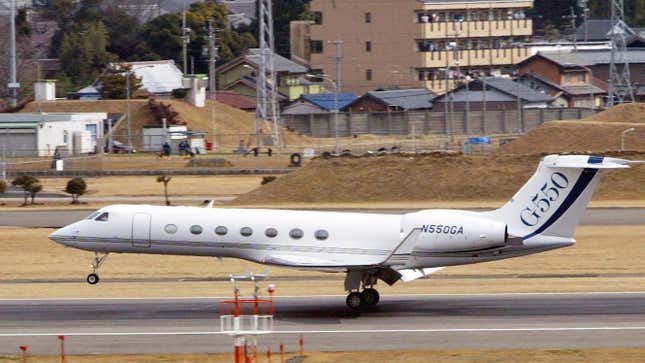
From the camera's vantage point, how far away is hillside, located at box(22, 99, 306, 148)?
4235 inches

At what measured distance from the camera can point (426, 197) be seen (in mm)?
62844

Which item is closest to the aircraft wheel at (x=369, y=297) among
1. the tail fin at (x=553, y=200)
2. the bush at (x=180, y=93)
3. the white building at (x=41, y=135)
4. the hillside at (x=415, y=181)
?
the tail fin at (x=553, y=200)

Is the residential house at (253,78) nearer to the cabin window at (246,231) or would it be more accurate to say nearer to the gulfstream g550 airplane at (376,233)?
the gulfstream g550 airplane at (376,233)

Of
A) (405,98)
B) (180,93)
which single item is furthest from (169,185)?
(405,98)

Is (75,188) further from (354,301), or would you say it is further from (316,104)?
(316,104)

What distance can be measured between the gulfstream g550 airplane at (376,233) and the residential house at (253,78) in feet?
344

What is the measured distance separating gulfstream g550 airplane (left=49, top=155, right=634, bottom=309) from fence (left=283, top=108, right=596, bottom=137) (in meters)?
82.7

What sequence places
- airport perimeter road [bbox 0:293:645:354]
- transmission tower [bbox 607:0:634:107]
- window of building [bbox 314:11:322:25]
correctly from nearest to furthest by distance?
airport perimeter road [bbox 0:293:645:354] < transmission tower [bbox 607:0:634:107] < window of building [bbox 314:11:322:25]

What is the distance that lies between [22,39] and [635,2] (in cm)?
9047

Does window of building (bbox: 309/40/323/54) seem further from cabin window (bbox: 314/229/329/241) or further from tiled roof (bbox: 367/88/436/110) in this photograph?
cabin window (bbox: 314/229/329/241)

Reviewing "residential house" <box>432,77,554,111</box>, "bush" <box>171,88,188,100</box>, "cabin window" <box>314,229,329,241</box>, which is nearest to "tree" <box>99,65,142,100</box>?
"bush" <box>171,88,188,100</box>

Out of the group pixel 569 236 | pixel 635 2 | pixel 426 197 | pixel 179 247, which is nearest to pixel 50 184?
pixel 426 197

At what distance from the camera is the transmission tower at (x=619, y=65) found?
336 ft

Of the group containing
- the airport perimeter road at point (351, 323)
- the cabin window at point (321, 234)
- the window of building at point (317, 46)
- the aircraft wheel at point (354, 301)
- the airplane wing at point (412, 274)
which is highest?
the window of building at point (317, 46)
